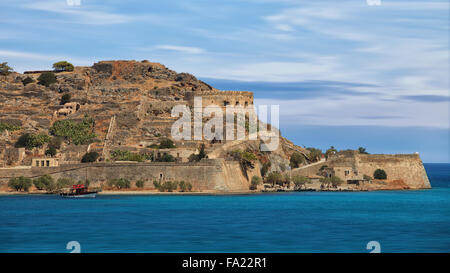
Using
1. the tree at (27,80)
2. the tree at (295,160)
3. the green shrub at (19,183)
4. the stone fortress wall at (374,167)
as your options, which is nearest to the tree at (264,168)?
the stone fortress wall at (374,167)

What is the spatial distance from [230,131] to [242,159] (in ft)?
30.1

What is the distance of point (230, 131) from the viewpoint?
98.4 m

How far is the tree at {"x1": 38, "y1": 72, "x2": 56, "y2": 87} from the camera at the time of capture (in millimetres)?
125319

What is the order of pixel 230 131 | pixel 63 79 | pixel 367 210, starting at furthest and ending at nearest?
pixel 63 79
pixel 230 131
pixel 367 210

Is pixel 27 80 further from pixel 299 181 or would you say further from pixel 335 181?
pixel 335 181

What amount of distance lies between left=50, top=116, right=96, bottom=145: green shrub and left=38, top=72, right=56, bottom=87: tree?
2430 cm

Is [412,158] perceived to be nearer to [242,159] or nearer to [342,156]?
[342,156]

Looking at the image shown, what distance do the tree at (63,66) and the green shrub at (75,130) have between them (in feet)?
117

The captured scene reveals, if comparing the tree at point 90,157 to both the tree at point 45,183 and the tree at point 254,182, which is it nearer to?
the tree at point 45,183

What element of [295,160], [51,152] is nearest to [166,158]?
[51,152]

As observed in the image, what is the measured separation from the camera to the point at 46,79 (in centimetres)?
12581
